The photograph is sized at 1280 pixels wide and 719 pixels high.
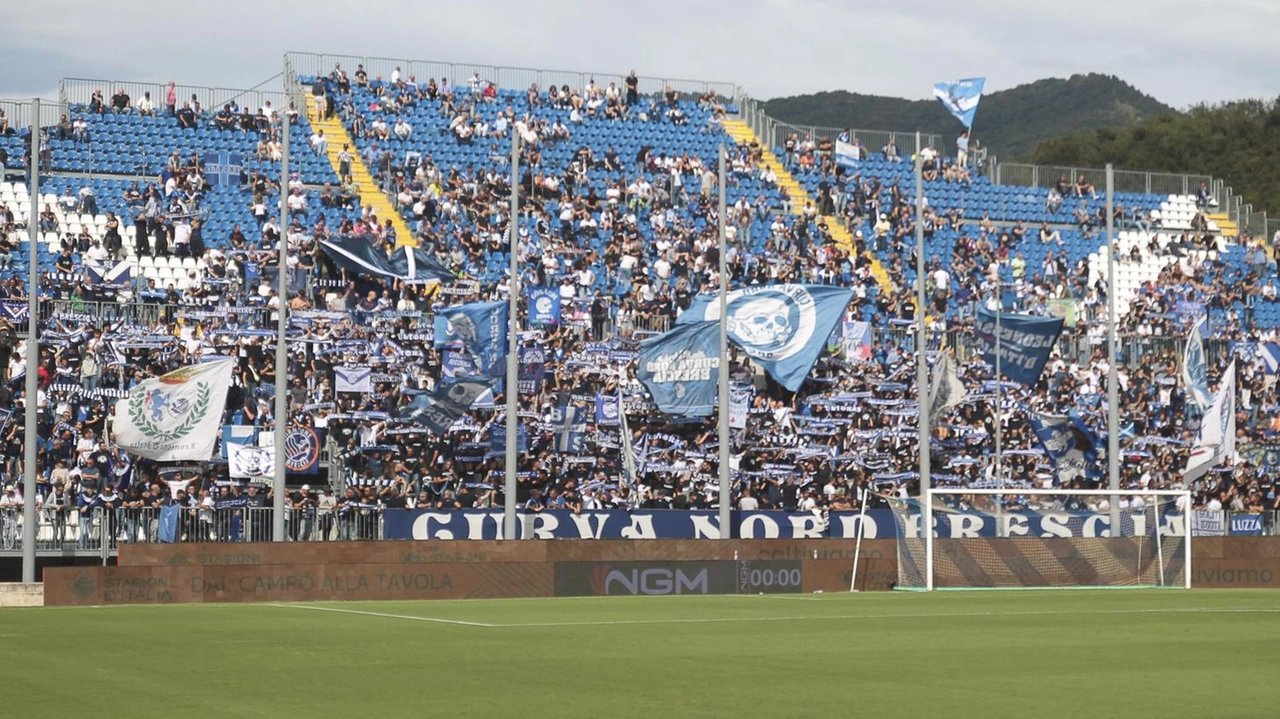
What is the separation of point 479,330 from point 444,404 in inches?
74.9

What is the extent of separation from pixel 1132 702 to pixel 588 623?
10618mm

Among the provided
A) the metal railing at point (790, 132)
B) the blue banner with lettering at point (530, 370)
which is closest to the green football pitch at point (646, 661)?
the blue banner with lettering at point (530, 370)

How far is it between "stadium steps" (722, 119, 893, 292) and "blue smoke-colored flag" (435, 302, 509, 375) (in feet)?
52.9

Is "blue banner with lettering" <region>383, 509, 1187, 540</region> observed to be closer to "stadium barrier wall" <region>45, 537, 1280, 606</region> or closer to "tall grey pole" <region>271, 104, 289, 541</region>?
"stadium barrier wall" <region>45, 537, 1280, 606</region>

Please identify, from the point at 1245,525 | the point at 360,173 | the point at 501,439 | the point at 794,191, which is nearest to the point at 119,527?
the point at 501,439

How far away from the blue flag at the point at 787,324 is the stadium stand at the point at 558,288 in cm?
→ 124

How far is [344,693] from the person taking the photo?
14.1m

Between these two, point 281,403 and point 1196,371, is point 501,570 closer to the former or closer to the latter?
point 281,403

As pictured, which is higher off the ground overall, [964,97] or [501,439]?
[964,97]

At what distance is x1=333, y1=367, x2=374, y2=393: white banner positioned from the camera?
4125 cm

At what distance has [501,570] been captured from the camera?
3186 centimetres

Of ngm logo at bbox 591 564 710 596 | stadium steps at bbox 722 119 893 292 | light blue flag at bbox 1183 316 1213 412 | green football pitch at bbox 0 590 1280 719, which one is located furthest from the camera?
stadium steps at bbox 722 119 893 292

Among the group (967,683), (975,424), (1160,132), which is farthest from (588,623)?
(1160,132)

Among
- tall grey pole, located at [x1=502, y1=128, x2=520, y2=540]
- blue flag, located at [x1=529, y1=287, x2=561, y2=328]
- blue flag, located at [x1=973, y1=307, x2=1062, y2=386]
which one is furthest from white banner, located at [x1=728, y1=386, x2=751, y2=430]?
tall grey pole, located at [x1=502, y1=128, x2=520, y2=540]
